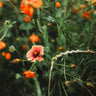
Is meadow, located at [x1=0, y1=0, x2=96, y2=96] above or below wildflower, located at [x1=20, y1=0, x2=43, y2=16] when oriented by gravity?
below

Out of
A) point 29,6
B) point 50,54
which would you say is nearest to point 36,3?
point 29,6

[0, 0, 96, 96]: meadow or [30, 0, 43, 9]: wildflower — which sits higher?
[30, 0, 43, 9]: wildflower

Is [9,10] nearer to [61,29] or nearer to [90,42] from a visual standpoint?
[61,29]

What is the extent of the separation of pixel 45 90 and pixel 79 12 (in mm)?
736

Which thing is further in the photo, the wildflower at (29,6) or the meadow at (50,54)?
the meadow at (50,54)

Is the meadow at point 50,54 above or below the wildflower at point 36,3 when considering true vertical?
below

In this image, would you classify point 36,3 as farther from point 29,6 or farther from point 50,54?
point 50,54

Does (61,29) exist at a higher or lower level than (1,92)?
higher

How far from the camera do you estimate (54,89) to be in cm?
76

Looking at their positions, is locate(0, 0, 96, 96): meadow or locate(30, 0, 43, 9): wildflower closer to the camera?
locate(30, 0, 43, 9): wildflower

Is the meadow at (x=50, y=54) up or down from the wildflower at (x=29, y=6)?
down

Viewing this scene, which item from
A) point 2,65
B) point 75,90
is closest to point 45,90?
point 75,90

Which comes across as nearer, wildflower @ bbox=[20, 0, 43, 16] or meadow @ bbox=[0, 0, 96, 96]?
wildflower @ bbox=[20, 0, 43, 16]

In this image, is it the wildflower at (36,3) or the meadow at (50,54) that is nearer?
the wildflower at (36,3)
